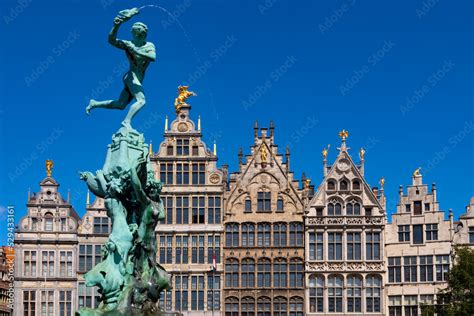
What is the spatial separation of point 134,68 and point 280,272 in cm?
3315

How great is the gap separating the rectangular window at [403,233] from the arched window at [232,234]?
10983mm

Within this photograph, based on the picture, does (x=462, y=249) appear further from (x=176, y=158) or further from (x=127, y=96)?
(x=127, y=96)

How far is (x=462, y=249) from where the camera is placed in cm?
5434

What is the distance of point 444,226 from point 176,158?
60.9 ft

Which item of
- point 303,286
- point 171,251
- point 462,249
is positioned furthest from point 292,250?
point 462,249

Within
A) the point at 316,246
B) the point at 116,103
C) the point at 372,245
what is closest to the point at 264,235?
the point at 316,246

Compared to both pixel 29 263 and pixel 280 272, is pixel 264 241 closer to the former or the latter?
pixel 280 272

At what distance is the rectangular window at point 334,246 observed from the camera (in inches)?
2493

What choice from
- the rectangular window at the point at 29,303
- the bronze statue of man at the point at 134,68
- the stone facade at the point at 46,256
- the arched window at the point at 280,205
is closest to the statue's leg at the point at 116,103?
the bronze statue of man at the point at 134,68

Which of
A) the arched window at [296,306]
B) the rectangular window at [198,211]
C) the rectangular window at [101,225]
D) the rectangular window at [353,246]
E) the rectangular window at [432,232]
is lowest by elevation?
the arched window at [296,306]

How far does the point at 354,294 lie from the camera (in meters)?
62.8

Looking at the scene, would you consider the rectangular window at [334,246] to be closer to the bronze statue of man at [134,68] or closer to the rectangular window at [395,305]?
the rectangular window at [395,305]

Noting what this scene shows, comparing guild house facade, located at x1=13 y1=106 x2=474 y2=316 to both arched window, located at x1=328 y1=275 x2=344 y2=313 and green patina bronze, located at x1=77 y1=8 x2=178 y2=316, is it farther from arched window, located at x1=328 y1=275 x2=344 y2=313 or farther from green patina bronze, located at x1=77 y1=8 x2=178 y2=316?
green patina bronze, located at x1=77 y1=8 x2=178 y2=316

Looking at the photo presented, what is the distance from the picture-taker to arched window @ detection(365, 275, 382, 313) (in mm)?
62750
